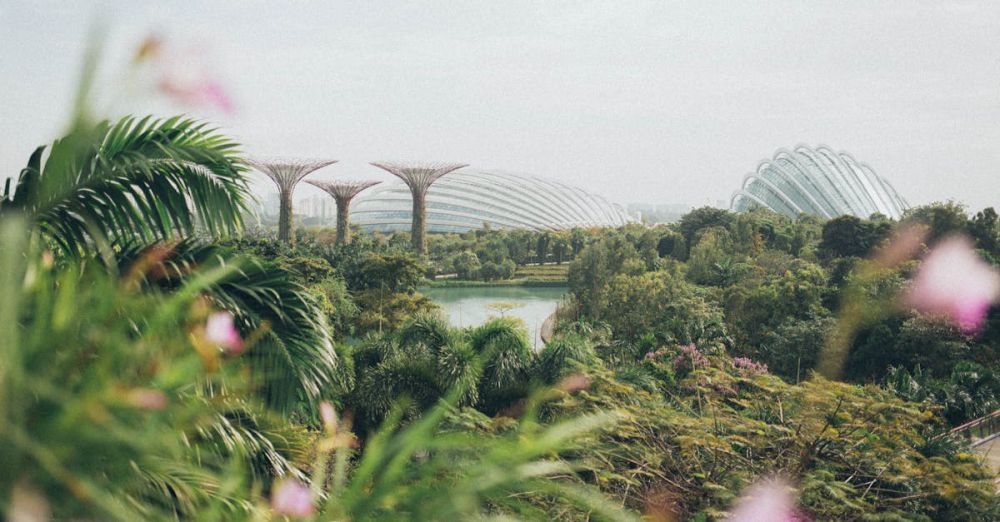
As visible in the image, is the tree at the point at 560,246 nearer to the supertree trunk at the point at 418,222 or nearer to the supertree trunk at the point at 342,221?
the supertree trunk at the point at 418,222

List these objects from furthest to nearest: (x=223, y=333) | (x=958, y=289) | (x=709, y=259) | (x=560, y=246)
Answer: (x=560, y=246), (x=709, y=259), (x=958, y=289), (x=223, y=333)

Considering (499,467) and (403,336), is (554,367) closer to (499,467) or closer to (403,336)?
(403,336)

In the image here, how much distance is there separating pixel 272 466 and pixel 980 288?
21.2 meters

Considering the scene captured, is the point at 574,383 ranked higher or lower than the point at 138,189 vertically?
lower

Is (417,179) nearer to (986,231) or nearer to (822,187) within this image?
(986,231)

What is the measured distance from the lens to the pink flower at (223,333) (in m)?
2.50

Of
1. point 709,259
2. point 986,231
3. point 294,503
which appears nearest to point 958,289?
point 986,231

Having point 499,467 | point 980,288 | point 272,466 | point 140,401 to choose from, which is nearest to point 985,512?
point 272,466

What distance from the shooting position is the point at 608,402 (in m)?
9.39

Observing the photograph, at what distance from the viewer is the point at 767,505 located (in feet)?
23.0

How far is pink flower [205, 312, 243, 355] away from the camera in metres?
2.50

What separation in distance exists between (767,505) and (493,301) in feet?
106

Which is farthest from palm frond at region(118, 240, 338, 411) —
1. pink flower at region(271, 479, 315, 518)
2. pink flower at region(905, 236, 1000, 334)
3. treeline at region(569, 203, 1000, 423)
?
pink flower at region(905, 236, 1000, 334)

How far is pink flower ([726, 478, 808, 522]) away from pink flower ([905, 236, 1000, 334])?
42.6ft
